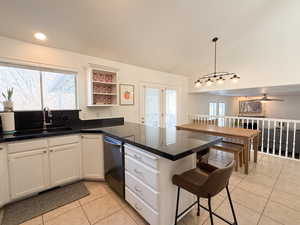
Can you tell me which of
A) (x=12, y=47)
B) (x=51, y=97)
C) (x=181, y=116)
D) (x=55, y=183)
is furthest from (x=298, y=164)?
(x=12, y=47)

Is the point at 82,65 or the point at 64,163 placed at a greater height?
the point at 82,65

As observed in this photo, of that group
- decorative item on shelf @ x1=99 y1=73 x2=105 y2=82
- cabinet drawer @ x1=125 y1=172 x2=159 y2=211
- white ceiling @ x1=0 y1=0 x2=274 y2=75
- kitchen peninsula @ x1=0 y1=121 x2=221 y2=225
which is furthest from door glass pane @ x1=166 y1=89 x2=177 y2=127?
cabinet drawer @ x1=125 y1=172 x2=159 y2=211

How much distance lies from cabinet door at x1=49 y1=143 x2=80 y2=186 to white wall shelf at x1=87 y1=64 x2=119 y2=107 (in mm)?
1052

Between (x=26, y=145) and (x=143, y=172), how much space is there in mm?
1685

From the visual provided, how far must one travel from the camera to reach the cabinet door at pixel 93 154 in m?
2.40

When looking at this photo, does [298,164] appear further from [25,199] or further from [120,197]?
[25,199]

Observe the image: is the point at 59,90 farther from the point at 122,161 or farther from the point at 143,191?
the point at 143,191

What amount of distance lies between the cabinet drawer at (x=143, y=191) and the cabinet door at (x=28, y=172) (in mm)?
1293

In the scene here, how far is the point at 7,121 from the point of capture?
210 centimetres

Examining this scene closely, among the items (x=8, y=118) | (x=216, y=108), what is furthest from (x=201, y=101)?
(x=8, y=118)

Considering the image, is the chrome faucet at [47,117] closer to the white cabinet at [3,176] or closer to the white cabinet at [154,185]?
the white cabinet at [3,176]

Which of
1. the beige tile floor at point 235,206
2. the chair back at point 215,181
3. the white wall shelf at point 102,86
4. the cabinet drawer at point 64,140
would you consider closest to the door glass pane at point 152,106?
the white wall shelf at point 102,86

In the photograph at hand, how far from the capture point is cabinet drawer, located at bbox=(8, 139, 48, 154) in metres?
1.84

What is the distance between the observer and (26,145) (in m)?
1.93
